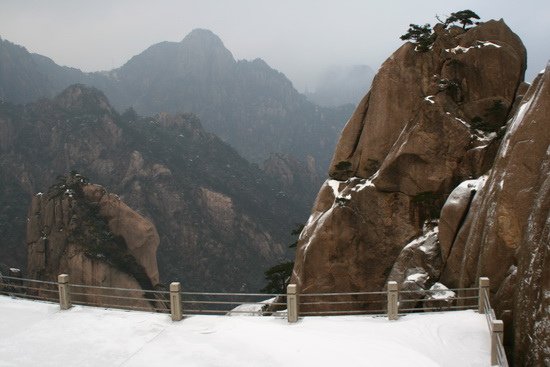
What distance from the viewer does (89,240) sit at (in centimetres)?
5350

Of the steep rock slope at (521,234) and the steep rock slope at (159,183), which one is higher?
the steep rock slope at (521,234)

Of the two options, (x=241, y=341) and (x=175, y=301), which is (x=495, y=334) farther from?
(x=175, y=301)

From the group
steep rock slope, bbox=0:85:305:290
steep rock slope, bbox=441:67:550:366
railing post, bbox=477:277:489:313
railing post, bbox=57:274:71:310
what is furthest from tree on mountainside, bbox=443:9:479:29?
steep rock slope, bbox=0:85:305:290

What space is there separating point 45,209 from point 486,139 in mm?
50518

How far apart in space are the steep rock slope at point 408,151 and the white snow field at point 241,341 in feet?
49.7

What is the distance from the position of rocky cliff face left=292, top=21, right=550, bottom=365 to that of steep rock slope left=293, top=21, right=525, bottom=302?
0.20 feet

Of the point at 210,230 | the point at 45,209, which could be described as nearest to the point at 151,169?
the point at 210,230

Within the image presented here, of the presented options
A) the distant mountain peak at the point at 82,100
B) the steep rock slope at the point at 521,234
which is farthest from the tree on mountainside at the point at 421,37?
the distant mountain peak at the point at 82,100

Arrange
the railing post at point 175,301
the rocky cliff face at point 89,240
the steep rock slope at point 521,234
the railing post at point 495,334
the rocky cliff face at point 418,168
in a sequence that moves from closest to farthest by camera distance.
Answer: the railing post at point 495,334, the steep rock slope at point 521,234, the railing post at point 175,301, the rocky cliff face at point 418,168, the rocky cliff face at point 89,240

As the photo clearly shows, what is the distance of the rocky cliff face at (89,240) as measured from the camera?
52.8 m

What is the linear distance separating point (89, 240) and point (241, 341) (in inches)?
1770

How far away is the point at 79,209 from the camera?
57656mm

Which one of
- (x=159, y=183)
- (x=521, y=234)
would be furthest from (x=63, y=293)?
(x=159, y=183)

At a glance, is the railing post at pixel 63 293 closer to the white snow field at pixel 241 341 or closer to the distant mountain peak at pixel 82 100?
the white snow field at pixel 241 341
